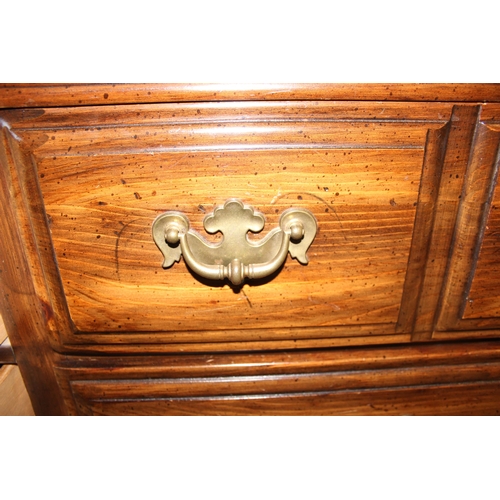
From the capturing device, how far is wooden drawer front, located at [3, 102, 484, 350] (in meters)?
0.34

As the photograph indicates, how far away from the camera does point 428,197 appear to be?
37 centimetres

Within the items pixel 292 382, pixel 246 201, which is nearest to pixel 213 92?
pixel 246 201

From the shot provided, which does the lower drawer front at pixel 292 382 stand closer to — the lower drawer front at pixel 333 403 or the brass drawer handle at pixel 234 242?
the lower drawer front at pixel 333 403

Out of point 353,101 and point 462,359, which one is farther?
point 462,359

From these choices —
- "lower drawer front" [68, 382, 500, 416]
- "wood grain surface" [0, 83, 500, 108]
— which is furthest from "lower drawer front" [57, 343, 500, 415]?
"wood grain surface" [0, 83, 500, 108]

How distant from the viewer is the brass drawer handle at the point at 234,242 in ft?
1.18

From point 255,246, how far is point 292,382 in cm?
17

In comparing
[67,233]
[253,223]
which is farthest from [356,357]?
[67,233]

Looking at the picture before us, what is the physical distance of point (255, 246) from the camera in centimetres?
38

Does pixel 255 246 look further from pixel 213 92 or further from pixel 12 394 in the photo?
pixel 12 394

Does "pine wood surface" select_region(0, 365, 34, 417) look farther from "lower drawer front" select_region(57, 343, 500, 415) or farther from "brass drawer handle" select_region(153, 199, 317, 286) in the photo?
"brass drawer handle" select_region(153, 199, 317, 286)

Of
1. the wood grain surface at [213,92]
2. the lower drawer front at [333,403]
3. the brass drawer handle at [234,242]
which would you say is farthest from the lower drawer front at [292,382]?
the wood grain surface at [213,92]

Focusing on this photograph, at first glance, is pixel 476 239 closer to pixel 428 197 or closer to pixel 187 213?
pixel 428 197

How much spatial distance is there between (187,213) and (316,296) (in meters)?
0.15
